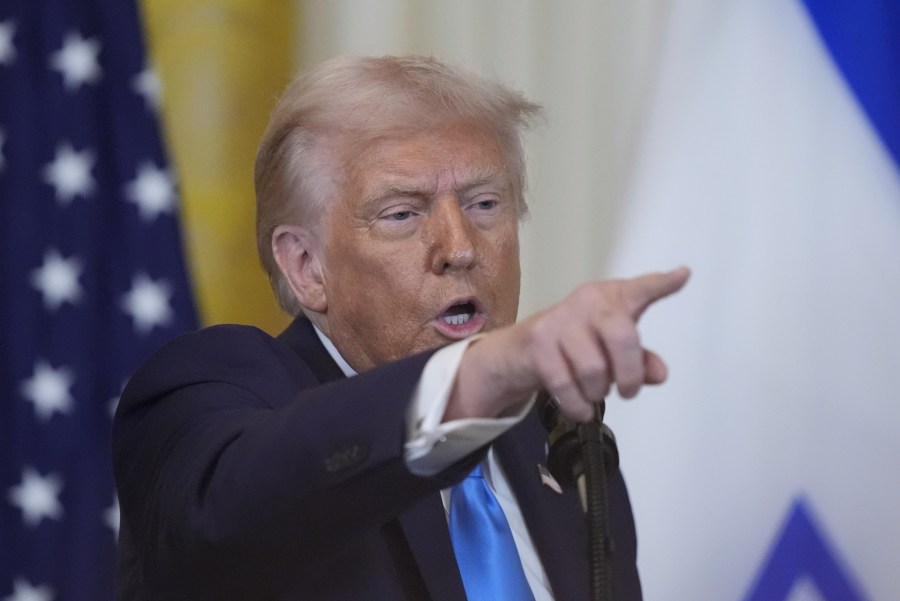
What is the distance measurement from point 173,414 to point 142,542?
14 centimetres

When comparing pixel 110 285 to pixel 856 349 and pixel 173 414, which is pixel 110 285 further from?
pixel 856 349

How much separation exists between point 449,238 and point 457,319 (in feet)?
0.38

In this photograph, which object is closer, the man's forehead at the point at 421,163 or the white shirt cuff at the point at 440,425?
the white shirt cuff at the point at 440,425

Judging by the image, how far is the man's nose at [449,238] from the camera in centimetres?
180

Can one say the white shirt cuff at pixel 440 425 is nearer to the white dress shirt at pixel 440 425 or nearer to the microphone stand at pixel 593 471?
the white dress shirt at pixel 440 425

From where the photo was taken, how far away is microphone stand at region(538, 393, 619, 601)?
1176 millimetres

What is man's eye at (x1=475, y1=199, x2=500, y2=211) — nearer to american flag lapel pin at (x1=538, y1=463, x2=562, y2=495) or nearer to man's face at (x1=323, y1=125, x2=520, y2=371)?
man's face at (x1=323, y1=125, x2=520, y2=371)

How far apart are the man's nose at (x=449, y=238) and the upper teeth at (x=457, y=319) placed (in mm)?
66

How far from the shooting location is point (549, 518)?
180 cm

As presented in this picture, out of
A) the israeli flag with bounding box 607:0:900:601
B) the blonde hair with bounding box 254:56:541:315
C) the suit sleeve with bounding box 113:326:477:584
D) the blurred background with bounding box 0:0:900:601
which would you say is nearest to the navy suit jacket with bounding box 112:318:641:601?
the suit sleeve with bounding box 113:326:477:584

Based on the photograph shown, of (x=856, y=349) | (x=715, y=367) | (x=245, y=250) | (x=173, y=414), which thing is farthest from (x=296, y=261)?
(x=856, y=349)

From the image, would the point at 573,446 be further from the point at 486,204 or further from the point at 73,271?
the point at 73,271

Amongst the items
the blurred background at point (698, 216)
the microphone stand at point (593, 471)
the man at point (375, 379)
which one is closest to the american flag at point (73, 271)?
the blurred background at point (698, 216)

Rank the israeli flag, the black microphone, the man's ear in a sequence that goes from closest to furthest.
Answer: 1. the black microphone
2. the man's ear
3. the israeli flag
